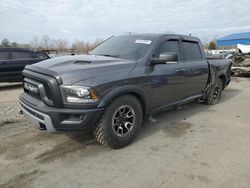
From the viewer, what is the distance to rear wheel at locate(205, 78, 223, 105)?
6430mm

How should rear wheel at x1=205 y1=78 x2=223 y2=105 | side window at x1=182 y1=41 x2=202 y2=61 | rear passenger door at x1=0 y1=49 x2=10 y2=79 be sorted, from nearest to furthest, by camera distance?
side window at x1=182 y1=41 x2=202 y2=61 → rear wheel at x1=205 y1=78 x2=223 y2=105 → rear passenger door at x1=0 y1=49 x2=10 y2=79

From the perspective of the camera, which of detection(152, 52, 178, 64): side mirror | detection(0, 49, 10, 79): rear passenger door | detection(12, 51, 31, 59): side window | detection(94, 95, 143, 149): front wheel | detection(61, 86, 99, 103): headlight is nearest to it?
detection(61, 86, 99, 103): headlight

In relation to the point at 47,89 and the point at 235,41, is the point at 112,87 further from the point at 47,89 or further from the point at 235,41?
the point at 235,41

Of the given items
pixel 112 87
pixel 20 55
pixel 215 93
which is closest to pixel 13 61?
pixel 20 55

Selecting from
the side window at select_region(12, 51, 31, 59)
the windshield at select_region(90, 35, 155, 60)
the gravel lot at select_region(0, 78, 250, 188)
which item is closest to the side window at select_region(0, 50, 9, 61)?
the side window at select_region(12, 51, 31, 59)

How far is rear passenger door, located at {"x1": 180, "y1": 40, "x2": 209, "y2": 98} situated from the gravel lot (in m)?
0.81

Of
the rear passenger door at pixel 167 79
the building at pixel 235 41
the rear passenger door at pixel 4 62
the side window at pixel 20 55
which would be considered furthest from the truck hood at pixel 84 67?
the building at pixel 235 41

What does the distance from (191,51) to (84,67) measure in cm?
302

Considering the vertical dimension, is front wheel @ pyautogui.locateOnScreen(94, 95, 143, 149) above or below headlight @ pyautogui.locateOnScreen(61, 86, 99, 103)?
below

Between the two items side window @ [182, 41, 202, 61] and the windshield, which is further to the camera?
side window @ [182, 41, 202, 61]

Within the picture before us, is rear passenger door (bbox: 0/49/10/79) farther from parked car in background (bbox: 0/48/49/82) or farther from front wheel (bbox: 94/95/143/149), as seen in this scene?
front wheel (bbox: 94/95/143/149)

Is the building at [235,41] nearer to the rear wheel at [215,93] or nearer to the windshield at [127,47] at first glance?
the rear wheel at [215,93]

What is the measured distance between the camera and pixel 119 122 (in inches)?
144

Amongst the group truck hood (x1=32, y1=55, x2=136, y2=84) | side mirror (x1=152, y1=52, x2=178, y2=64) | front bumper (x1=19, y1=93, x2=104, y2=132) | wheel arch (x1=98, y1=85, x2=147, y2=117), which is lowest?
front bumper (x1=19, y1=93, x2=104, y2=132)
